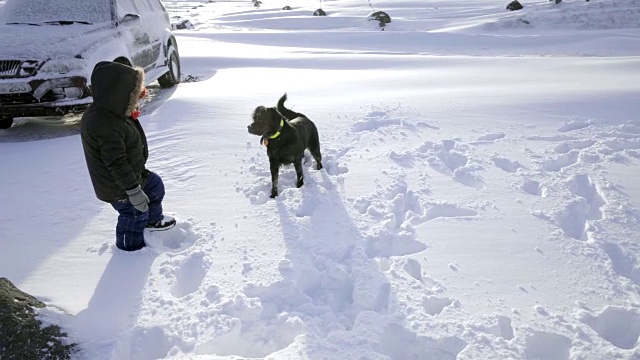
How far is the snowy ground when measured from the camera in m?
2.33

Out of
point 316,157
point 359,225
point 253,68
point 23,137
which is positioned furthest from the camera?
point 253,68

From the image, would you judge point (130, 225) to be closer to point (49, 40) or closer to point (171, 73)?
point (49, 40)

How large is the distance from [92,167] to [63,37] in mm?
3895

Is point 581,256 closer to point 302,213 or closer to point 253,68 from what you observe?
point 302,213

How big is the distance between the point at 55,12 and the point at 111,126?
5.21m

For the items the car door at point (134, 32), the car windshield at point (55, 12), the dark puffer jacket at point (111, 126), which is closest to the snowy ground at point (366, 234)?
the dark puffer jacket at point (111, 126)

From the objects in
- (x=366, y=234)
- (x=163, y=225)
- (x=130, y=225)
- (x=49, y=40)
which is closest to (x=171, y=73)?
(x=49, y=40)

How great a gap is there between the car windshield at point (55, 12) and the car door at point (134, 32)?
211mm

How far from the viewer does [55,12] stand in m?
6.56

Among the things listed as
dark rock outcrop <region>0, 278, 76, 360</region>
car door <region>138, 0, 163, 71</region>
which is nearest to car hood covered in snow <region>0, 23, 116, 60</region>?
car door <region>138, 0, 163, 71</region>

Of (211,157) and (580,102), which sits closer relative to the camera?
(211,157)

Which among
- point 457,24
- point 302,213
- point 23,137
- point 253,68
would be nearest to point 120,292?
point 302,213

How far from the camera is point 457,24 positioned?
19.6 m

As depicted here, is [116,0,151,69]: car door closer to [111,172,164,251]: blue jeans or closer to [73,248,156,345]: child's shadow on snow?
[111,172,164,251]: blue jeans
